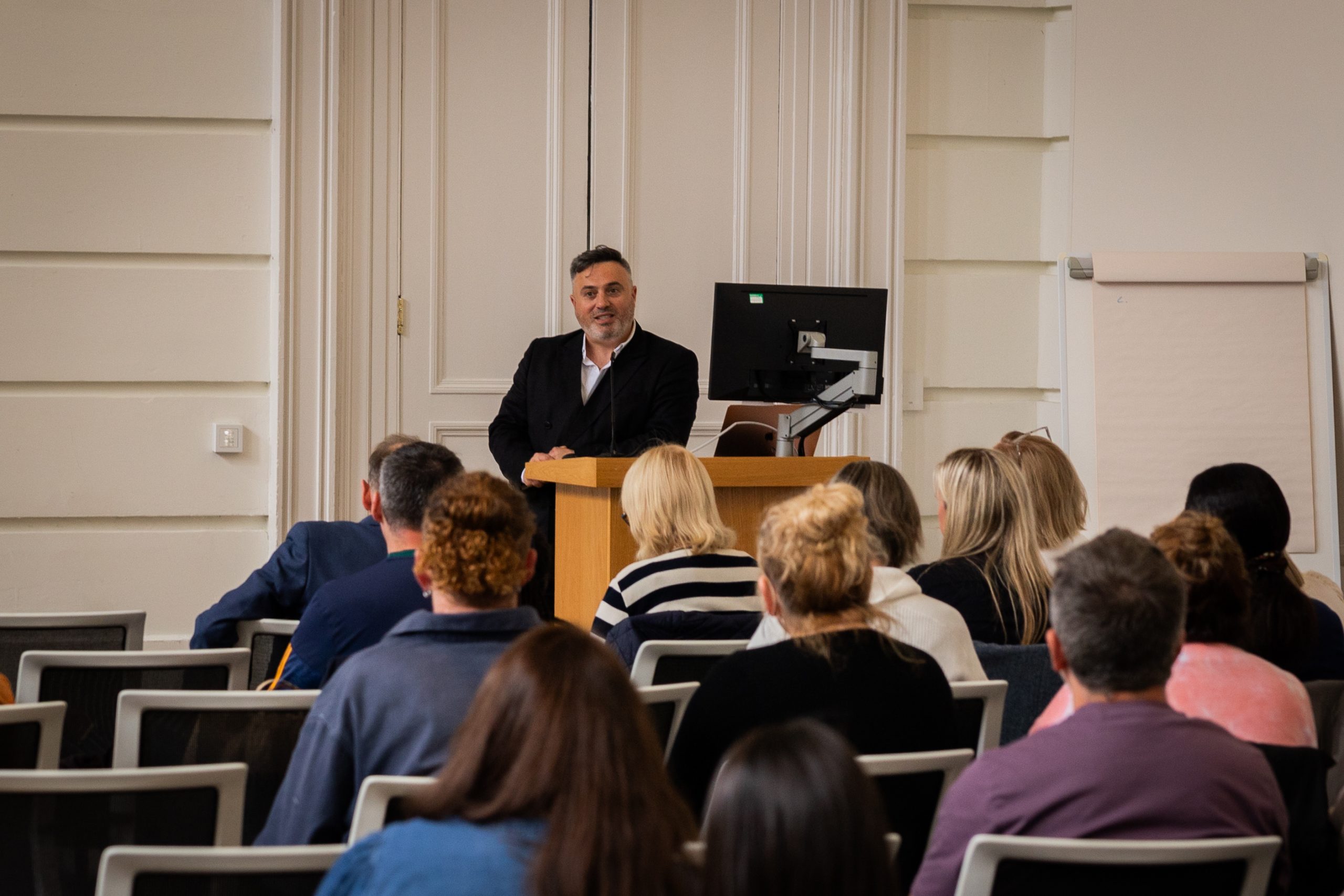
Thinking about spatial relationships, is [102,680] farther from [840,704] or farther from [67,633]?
[840,704]

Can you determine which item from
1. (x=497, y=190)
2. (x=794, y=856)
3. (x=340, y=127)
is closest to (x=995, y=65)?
(x=497, y=190)

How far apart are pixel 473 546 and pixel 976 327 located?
4.18 m

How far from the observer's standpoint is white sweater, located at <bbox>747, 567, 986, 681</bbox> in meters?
2.33

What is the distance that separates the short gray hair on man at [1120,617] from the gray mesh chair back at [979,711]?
529 mm

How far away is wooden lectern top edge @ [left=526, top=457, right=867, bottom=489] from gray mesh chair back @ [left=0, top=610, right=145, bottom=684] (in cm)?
116

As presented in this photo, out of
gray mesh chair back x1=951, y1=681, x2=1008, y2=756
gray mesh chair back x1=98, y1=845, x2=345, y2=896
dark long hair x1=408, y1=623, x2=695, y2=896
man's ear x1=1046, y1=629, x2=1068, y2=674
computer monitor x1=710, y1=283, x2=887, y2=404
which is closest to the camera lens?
dark long hair x1=408, y1=623, x2=695, y2=896

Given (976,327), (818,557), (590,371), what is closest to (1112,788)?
(818,557)

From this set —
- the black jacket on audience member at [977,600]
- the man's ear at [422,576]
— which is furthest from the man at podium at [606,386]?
the man's ear at [422,576]

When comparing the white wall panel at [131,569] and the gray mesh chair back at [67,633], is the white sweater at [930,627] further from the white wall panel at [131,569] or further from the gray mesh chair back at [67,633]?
the white wall panel at [131,569]

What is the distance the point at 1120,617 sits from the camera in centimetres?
154

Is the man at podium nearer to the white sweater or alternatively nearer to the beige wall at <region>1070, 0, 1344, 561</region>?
the beige wall at <region>1070, 0, 1344, 561</region>

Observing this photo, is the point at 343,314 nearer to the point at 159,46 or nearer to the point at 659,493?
the point at 159,46

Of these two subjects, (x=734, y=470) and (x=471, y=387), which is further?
(x=471, y=387)

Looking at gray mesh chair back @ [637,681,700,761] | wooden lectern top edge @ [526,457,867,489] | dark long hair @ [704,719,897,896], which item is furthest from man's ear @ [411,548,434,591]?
wooden lectern top edge @ [526,457,867,489]
